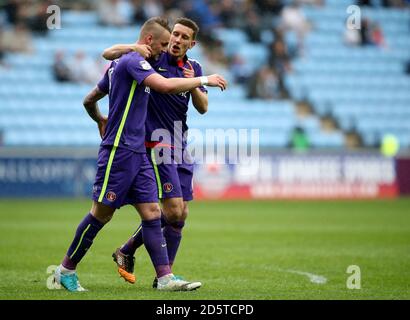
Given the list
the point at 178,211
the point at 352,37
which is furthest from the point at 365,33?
the point at 178,211

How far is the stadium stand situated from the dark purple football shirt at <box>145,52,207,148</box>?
50.1 feet

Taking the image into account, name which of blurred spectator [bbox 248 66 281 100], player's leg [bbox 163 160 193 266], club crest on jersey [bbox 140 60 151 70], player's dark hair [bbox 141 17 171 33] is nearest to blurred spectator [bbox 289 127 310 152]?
blurred spectator [bbox 248 66 281 100]

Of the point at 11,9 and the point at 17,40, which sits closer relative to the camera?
the point at 11,9

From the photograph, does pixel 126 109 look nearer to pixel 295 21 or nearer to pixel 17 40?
pixel 17 40

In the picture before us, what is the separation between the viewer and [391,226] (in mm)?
15906

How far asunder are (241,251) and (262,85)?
50.8 feet

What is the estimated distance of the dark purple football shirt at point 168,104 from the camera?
860 cm

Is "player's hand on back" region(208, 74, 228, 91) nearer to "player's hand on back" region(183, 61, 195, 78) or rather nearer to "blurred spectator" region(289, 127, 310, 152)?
"player's hand on back" region(183, 61, 195, 78)

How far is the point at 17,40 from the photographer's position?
25.3m

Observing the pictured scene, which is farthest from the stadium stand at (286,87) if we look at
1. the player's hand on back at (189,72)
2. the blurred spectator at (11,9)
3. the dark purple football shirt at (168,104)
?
the player's hand on back at (189,72)

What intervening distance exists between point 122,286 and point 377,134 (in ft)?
66.5

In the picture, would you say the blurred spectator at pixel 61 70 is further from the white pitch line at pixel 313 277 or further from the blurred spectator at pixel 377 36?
the white pitch line at pixel 313 277
